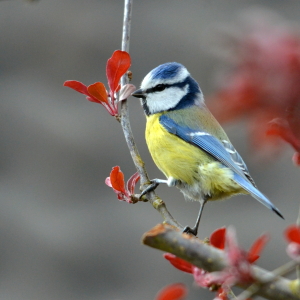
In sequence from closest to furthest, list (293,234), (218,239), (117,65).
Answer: (293,234)
(218,239)
(117,65)

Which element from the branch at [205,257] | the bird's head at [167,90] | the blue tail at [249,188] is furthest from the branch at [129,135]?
the branch at [205,257]

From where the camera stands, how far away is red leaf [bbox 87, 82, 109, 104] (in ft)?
3.84

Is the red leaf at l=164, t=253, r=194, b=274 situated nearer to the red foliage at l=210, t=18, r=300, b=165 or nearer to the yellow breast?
the red foliage at l=210, t=18, r=300, b=165

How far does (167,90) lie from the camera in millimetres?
1856

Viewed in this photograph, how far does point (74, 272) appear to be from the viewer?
233cm

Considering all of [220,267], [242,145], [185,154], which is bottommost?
[220,267]

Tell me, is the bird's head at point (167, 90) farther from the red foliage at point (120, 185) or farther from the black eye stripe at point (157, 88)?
the red foliage at point (120, 185)

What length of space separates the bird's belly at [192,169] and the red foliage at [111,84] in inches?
18.7

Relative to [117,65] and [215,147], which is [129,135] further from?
[215,147]

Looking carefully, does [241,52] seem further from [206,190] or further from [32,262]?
[32,262]

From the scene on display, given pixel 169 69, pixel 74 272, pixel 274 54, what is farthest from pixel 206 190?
pixel 274 54

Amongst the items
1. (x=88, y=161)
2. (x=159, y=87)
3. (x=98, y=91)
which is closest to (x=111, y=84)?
(x=98, y=91)

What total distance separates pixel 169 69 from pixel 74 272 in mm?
1077

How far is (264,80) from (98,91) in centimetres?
77
